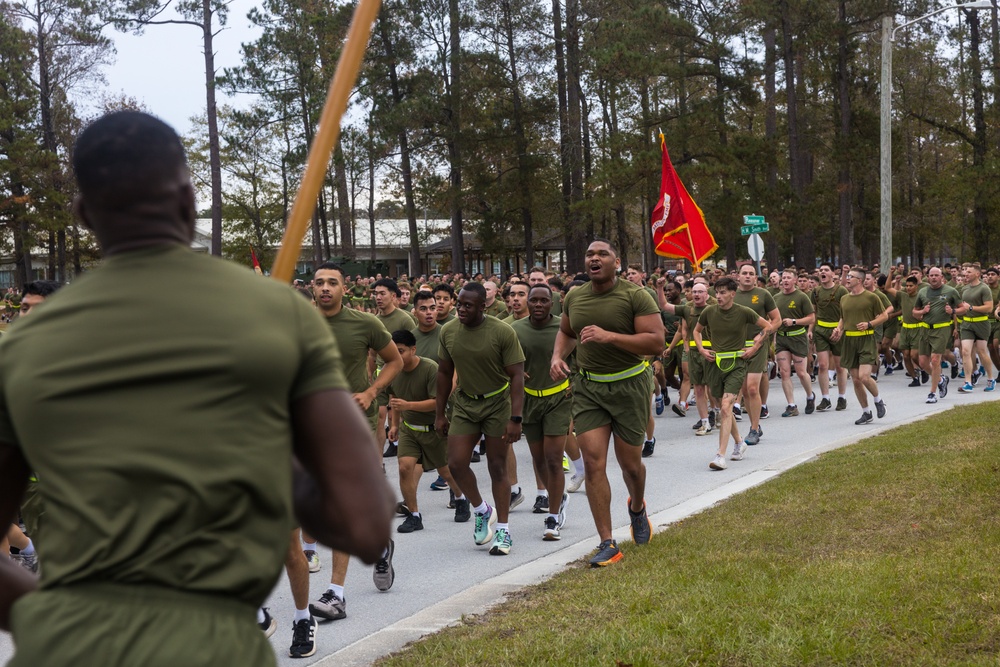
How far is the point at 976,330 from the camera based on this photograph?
19.5 meters

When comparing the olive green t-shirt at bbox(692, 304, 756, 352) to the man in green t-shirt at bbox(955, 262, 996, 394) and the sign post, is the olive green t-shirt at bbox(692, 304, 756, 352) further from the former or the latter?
the sign post

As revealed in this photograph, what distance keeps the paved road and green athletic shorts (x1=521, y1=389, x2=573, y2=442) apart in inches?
32.5

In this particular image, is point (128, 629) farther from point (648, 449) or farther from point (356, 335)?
point (648, 449)

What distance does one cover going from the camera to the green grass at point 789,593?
18.1 feet

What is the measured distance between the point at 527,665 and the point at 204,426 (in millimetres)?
3811

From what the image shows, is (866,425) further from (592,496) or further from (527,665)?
(527,665)

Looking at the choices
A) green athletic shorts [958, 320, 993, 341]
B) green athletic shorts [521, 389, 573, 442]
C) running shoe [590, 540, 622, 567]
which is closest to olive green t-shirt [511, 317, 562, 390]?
green athletic shorts [521, 389, 573, 442]

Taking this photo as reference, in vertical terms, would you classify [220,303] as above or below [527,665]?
above

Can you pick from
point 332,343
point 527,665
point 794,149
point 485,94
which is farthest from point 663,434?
point 485,94

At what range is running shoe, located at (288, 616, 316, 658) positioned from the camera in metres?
6.45

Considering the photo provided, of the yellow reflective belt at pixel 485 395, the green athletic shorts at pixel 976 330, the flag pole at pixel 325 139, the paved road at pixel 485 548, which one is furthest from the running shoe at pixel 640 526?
the green athletic shorts at pixel 976 330

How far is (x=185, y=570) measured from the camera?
2033 mm

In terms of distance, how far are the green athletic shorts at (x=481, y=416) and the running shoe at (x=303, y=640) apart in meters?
2.88

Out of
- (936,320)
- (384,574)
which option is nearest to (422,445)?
(384,574)
